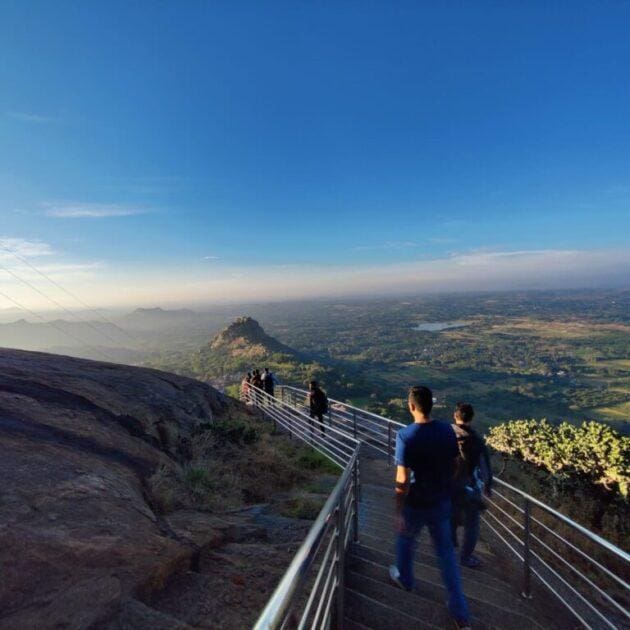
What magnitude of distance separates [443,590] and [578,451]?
9.94m

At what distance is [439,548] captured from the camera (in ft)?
10.2

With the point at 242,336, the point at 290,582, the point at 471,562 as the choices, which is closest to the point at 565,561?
the point at 471,562

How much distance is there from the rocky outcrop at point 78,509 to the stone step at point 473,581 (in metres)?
1.68

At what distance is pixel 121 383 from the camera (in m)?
7.55

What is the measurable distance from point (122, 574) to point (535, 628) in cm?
346

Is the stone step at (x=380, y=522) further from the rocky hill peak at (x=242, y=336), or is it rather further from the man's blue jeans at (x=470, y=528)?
the rocky hill peak at (x=242, y=336)

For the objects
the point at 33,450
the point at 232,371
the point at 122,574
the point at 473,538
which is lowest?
the point at 232,371

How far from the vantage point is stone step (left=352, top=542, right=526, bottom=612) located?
359 cm

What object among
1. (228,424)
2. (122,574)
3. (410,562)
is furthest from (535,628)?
(228,424)

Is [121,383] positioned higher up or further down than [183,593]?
higher up

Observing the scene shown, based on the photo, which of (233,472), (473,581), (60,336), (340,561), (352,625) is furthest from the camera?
(60,336)

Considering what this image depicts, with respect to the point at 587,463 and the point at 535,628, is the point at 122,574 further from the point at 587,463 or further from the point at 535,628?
the point at 587,463

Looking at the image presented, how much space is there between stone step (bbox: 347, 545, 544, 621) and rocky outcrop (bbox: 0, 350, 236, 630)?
61.1 inches

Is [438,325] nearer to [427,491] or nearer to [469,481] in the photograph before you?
[469,481]
